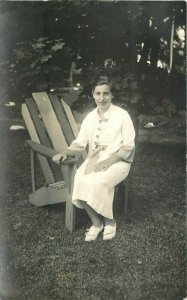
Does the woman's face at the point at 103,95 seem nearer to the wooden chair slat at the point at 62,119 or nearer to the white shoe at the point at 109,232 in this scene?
the wooden chair slat at the point at 62,119

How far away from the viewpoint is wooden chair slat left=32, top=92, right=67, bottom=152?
5086 mm

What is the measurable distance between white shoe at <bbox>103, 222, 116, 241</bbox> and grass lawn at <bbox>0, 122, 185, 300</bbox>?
49mm

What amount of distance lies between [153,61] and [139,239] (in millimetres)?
2661

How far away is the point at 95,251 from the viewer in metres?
3.88

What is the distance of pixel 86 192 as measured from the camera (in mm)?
4039

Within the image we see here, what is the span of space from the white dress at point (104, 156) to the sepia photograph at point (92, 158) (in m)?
0.01

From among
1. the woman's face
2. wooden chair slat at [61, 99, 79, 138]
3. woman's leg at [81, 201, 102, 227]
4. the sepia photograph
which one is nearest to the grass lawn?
the sepia photograph

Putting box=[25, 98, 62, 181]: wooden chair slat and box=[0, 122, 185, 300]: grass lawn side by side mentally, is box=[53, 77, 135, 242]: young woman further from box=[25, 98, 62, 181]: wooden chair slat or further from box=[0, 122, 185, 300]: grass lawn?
box=[25, 98, 62, 181]: wooden chair slat

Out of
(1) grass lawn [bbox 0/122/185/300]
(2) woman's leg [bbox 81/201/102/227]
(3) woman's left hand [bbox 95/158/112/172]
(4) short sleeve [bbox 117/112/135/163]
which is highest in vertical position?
(4) short sleeve [bbox 117/112/135/163]

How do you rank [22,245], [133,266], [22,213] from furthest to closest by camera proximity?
[22,213] → [22,245] → [133,266]

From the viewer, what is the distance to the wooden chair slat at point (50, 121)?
5086mm

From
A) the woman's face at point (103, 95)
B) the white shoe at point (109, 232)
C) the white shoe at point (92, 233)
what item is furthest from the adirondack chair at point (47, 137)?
the woman's face at point (103, 95)

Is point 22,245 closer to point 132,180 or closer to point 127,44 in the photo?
point 132,180

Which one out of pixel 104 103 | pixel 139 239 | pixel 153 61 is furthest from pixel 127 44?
pixel 139 239
